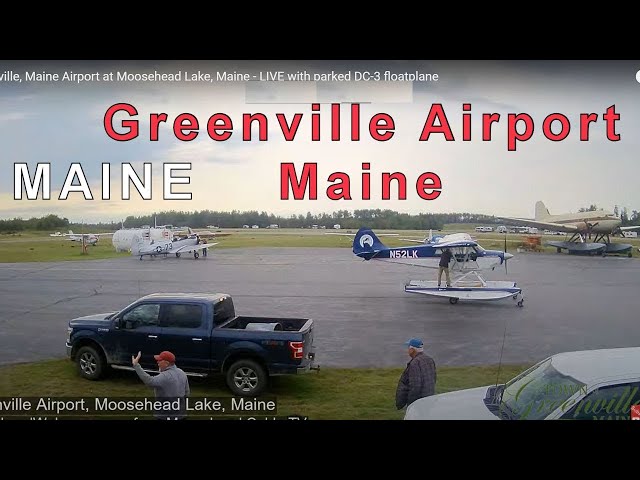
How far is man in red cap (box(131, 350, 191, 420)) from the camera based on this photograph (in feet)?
14.8

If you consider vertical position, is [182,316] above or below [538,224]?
below

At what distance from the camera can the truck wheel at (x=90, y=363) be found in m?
4.96

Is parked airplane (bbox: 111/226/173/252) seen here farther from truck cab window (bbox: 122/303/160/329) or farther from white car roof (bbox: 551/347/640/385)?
white car roof (bbox: 551/347/640/385)

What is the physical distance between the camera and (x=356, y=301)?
5328mm

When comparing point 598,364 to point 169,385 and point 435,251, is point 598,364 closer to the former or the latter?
point 435,251

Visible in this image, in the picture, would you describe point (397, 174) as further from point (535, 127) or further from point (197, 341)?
point (197, 341)

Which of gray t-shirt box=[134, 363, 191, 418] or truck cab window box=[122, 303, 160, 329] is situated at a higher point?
truck cab window box=[122, 303, 160, 329]

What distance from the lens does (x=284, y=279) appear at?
5.39m

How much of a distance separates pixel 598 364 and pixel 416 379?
4.72 ft

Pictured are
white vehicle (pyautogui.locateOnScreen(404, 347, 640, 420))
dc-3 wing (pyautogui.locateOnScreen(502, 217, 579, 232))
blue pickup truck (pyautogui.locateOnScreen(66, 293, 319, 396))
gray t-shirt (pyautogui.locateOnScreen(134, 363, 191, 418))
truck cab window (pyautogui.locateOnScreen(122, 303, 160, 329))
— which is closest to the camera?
white vehicle (pyautogui.locateOnScreen(404, 347, 640, 420))

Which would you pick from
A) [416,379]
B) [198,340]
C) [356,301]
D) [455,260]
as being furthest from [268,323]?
[455,260]

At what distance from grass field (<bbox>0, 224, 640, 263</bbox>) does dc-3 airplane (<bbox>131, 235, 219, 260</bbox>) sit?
146 mm

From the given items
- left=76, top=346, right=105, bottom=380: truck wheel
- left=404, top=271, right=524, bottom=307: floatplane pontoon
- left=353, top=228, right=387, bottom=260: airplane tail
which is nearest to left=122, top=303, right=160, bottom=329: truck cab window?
left=76, top=346, right=105, bottom=380: truck wheel

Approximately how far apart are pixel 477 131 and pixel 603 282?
187cm
